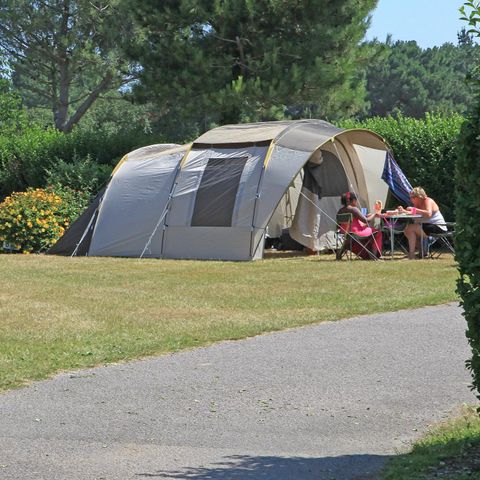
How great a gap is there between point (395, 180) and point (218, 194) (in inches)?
145

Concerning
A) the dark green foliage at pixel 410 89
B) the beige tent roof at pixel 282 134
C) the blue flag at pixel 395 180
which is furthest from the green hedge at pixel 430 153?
the dark green foliage at pixel 410 89

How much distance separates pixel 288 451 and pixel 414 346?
3.21 m

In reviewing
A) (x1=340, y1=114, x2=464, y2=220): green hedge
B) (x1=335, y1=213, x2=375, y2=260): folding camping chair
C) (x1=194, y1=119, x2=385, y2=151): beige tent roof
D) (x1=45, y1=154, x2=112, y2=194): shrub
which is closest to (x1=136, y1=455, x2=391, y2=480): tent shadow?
(x1=335, y1=213, x2=375, y2=260): folding camping chair

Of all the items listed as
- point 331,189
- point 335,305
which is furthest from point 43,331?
point 331,189

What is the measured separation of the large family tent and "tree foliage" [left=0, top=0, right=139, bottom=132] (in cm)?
1642

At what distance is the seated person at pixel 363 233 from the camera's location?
53.3ft

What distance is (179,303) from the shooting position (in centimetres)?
1098

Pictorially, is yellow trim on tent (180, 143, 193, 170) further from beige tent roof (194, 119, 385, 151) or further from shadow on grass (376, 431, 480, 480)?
shadow on grass (376, 431, 480, 480)

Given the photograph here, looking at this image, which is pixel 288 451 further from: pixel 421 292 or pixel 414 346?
pixel 421 292

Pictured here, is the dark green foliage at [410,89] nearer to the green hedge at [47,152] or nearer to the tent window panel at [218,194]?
the green hedge at [47,152]

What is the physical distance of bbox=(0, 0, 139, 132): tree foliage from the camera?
34.7 m

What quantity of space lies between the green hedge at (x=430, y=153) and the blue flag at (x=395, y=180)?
3.11ft

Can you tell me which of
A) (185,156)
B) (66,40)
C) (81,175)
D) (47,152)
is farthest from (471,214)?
(66,40)

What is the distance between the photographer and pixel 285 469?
4.89 metres
